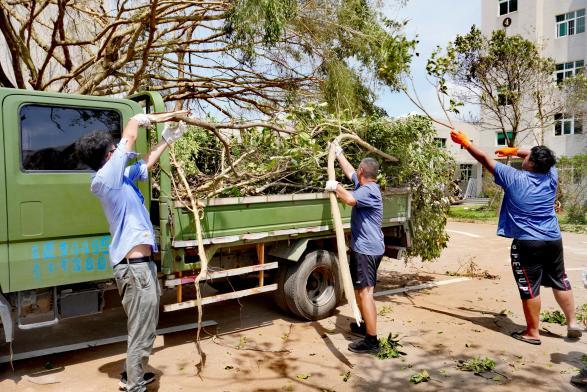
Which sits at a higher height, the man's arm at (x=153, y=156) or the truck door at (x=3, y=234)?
the man's arm at (x=153, y=156)

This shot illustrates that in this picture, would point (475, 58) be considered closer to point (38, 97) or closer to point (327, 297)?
point (327, 297)

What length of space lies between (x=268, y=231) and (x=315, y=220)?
2.21 ft

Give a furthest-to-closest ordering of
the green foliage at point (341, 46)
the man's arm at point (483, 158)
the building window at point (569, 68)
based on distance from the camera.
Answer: the building window at point (569, 68) < the green foliage at point (341, 46) < the man's arm at point (483, 158)

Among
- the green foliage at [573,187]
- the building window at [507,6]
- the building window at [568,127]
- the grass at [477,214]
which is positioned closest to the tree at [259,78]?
the grass at [477,214]

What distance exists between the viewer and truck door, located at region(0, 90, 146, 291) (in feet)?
12.3

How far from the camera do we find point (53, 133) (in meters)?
3.95

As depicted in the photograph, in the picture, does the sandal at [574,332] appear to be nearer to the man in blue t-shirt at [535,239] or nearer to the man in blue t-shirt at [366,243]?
the man in blue t-shirt at [535,239]

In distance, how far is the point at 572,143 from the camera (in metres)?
24.1

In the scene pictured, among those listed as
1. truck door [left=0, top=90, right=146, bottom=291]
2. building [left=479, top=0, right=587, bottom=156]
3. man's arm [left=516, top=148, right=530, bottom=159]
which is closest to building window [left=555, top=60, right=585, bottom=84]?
building [left=479, top=0, right=587, bottom=156]

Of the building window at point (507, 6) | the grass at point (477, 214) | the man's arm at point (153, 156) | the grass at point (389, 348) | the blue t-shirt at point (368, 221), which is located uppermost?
the building window at point (507, 6)

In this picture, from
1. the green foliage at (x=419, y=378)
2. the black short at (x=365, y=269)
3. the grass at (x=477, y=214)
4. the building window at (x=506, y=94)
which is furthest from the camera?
the grass at (x=477, y=214)

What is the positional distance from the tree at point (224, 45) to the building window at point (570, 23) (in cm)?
2115

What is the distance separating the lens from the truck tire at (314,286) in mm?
5344

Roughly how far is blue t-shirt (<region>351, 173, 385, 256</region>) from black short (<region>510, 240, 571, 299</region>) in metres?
1.50
